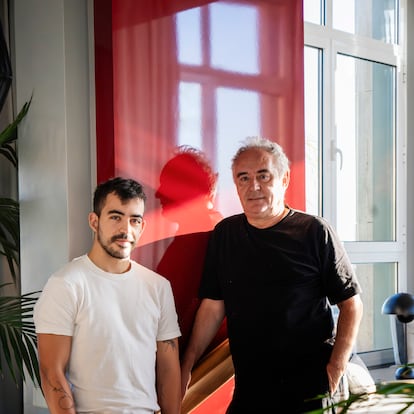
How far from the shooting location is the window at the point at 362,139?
3986mm

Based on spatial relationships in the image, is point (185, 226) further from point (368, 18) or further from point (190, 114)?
point (368, 18)

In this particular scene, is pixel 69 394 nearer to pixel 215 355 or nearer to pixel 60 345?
pixel 60 345

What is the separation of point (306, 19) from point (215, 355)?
2.35 m

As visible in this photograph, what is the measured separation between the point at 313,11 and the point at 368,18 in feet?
1.82

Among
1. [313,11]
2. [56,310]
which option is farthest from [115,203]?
[313,11]

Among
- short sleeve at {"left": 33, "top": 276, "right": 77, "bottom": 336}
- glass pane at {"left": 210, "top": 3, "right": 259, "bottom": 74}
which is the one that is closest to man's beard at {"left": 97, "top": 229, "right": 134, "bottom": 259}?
short sleeve at {"left": 33, "top": 276, "right": 77, "bottom": 336}

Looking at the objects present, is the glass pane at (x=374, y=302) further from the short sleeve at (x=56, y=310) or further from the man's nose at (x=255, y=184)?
the short sleeve at (x=56, y=310)

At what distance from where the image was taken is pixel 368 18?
4.30 metres

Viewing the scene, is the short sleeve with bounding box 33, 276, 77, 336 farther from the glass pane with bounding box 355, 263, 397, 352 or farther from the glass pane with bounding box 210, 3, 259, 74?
the glass pane with bounding box 355, 263, 397, 352

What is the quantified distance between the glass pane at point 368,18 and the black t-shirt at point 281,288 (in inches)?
89.4

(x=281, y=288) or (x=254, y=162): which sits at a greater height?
(x=254, y=162)

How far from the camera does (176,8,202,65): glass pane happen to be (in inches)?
93.0

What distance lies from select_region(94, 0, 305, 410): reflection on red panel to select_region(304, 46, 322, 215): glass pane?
1145mm

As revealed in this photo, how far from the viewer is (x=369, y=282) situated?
4.29 m
